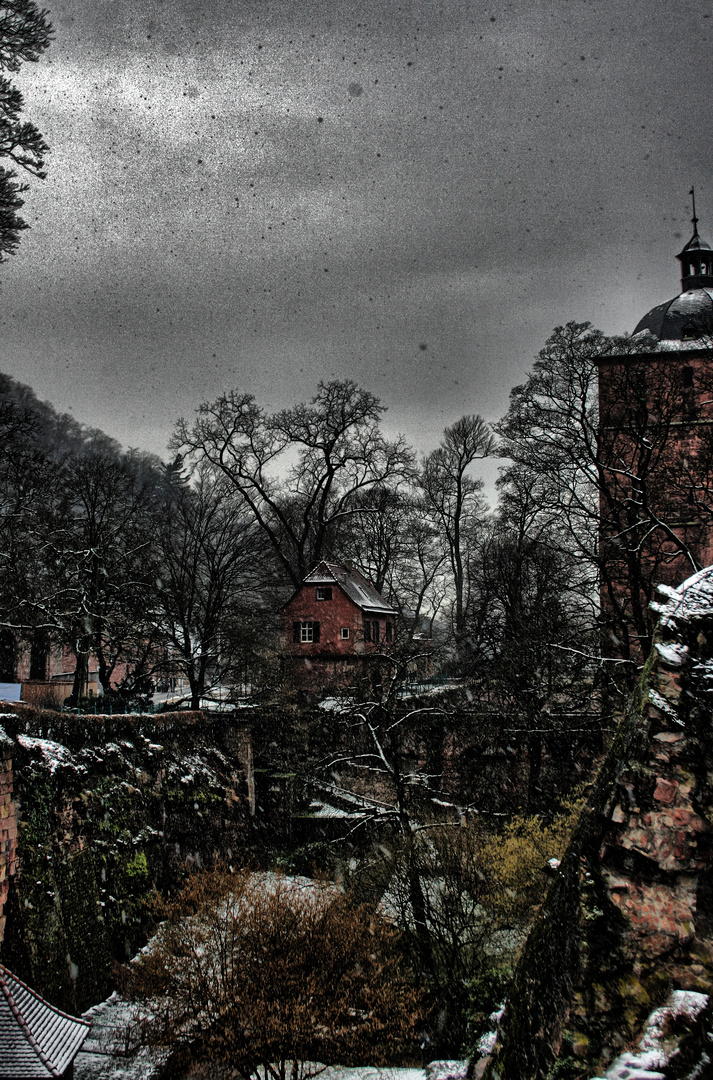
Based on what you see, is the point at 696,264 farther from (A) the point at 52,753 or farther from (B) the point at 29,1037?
(B) the point at 29,1037

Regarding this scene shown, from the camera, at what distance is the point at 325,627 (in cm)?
3156

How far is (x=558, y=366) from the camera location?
67.2 ft

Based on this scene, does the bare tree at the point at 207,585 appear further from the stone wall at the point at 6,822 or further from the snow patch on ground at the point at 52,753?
the stone wall at the point at 6,822

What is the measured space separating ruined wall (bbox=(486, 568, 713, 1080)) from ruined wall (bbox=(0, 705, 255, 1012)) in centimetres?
1157

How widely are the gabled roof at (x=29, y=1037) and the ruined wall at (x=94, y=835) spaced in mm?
1732

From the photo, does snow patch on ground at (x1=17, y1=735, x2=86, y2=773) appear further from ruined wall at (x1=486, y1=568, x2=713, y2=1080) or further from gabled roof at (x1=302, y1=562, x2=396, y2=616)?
gabled roof at (x1=302, y1=562, x2=396, y2=616)

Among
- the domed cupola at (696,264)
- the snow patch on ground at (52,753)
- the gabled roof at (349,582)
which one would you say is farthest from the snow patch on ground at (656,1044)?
the domed cupola at (696,264)

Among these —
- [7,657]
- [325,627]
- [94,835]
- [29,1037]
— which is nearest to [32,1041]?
[29,1037]

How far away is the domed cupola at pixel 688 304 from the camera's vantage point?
25219 mm

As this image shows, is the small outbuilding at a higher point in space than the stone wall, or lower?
higher

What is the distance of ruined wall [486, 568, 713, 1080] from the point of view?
2.88m

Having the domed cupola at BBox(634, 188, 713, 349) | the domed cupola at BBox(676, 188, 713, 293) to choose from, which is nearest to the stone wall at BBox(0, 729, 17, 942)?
the domed cupola at BBox(634, 188, 713, 349)

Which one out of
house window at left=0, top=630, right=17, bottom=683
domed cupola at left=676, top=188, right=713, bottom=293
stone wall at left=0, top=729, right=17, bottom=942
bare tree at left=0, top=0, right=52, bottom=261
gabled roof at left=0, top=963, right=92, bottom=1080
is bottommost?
gabled roof at left=0, top=963, right=92, bottom=1080

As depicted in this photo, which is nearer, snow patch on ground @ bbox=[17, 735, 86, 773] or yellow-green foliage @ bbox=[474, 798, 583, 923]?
snow patch on ground @ bbox=[17, 735, 86, 773]
